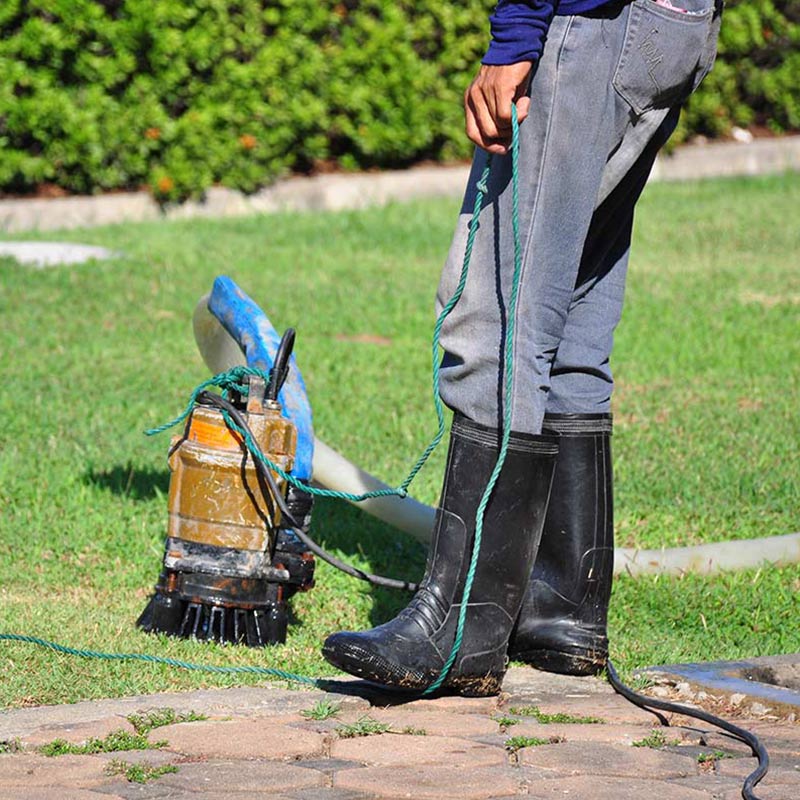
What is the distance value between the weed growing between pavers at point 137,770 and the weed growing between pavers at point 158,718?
0.17m

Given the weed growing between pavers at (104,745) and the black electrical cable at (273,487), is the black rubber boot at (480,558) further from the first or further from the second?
the weed growing between pavers at (104,745)

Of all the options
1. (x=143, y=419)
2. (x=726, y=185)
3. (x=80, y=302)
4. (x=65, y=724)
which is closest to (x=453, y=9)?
(x=726, y=185)

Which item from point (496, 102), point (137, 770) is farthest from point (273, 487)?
point (496, 102)

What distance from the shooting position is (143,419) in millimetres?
5617

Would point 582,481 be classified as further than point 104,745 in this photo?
Yes

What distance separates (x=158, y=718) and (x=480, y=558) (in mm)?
746

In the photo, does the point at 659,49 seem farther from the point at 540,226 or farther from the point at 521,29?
the point at 540,226

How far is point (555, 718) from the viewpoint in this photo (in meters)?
3.19

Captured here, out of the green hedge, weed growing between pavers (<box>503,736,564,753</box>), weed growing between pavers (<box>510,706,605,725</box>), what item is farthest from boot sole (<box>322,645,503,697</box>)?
the green hedge

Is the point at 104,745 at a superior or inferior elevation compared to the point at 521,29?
inferior

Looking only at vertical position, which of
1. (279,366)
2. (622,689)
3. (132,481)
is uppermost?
(279,366)

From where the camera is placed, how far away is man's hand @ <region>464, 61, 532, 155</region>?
3164 millimetres

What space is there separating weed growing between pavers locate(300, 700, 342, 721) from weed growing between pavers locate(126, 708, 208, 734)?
21cm

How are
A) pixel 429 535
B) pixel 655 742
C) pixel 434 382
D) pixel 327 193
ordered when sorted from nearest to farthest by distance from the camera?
pixel 655 742 < pixel 434 382 < pixel 429 535 < pixel 327 193
